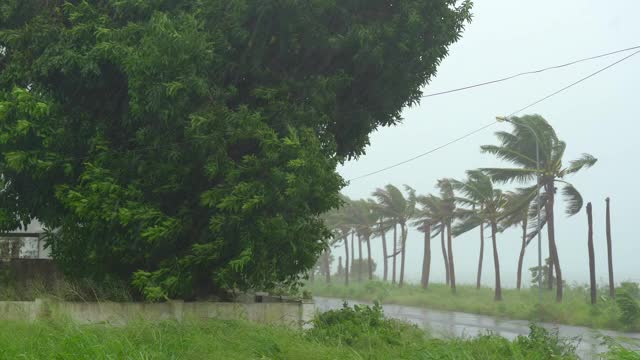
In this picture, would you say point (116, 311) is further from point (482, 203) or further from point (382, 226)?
point (382, 226)

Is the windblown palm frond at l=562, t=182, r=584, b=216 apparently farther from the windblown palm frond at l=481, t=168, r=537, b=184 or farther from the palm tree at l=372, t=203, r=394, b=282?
the palm tree at l=372, t=203, r=394, b=282

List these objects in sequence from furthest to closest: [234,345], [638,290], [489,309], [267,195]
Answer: [489,309] < [638,290] < [267,195] < [234,345]

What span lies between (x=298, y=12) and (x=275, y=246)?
4099 mm

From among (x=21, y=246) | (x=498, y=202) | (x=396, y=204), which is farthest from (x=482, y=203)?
(x=21, y=246)

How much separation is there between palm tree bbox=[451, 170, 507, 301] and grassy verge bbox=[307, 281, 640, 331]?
112 inches

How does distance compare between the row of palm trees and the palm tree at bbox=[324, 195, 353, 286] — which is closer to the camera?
the row of palm trees

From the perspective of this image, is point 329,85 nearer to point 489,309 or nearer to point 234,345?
point 234,345

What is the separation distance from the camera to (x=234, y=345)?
30.0ft

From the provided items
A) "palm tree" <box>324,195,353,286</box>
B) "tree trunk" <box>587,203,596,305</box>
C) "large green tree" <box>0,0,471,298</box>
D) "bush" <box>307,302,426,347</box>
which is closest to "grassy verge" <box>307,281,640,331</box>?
"tree trunk" <box>587,203,596,305</box>

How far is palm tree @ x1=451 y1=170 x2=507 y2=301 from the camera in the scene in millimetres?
39781

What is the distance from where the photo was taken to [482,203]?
40969 millimetres

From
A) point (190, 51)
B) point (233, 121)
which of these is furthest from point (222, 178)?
point (190, 51)

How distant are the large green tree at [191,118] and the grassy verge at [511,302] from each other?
17697 millimetres

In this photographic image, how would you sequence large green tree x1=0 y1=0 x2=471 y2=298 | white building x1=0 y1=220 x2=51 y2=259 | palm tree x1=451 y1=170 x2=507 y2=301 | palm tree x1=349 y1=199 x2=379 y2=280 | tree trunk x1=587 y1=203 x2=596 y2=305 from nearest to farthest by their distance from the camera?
large green tree x1=0 y1=0 x2=471 y2=298 < white building x1=0 y1=220 x2=51 y2=259 < tree trunk x1=587 y1=203 x2=596 y2=305 < palm tree x1=451 y1=170 x2=507 y2=301 < palm tree x1=349 y1=199 x2=379 y2=280
